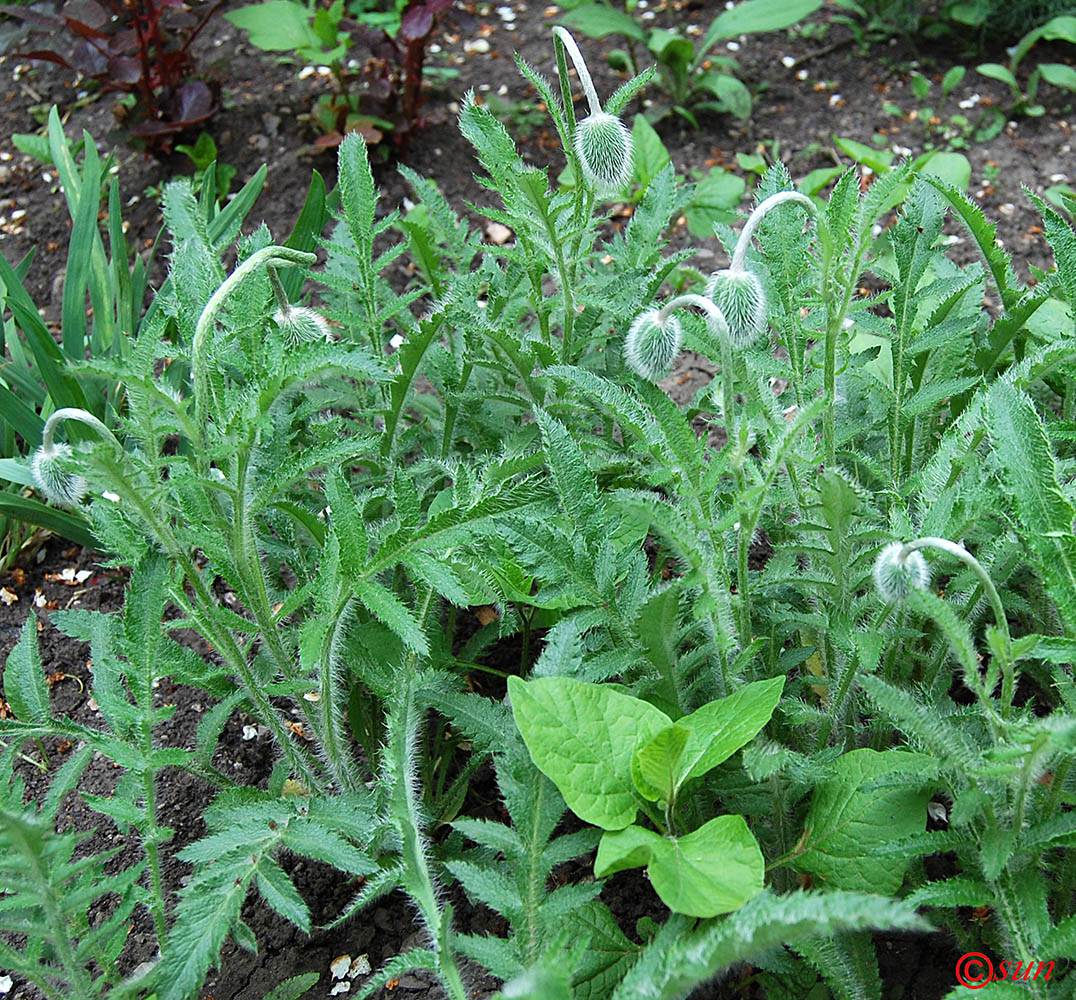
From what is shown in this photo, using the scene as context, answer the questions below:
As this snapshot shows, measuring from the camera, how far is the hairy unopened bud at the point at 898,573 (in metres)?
1.47

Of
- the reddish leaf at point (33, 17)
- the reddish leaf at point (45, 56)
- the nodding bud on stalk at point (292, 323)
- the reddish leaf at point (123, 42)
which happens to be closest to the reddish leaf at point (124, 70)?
the reddish leaf at point (123, 42)

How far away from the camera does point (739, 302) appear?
1.70 meters

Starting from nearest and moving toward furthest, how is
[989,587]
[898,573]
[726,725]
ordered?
[989,587] → [898,573] → [726,725]

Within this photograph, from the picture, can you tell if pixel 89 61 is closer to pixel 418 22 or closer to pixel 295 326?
pixel 418 22

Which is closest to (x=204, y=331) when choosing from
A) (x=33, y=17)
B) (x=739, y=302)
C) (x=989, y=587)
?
(x=739, y=302)

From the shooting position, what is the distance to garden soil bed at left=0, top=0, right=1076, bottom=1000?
265 cm

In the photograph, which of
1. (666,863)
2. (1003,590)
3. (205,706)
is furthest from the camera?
(205,706)

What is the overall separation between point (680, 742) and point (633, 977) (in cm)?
31

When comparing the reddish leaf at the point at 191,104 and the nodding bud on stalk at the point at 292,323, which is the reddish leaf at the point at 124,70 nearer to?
the reddish leaf at the point at 191,104

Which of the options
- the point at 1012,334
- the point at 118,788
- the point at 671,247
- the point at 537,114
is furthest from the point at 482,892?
the point at 537,114

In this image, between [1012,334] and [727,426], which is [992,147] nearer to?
[1012,334]

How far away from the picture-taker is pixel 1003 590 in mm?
1940

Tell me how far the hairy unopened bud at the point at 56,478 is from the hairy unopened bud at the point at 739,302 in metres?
1.02

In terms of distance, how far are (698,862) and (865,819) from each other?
0.28 meters
